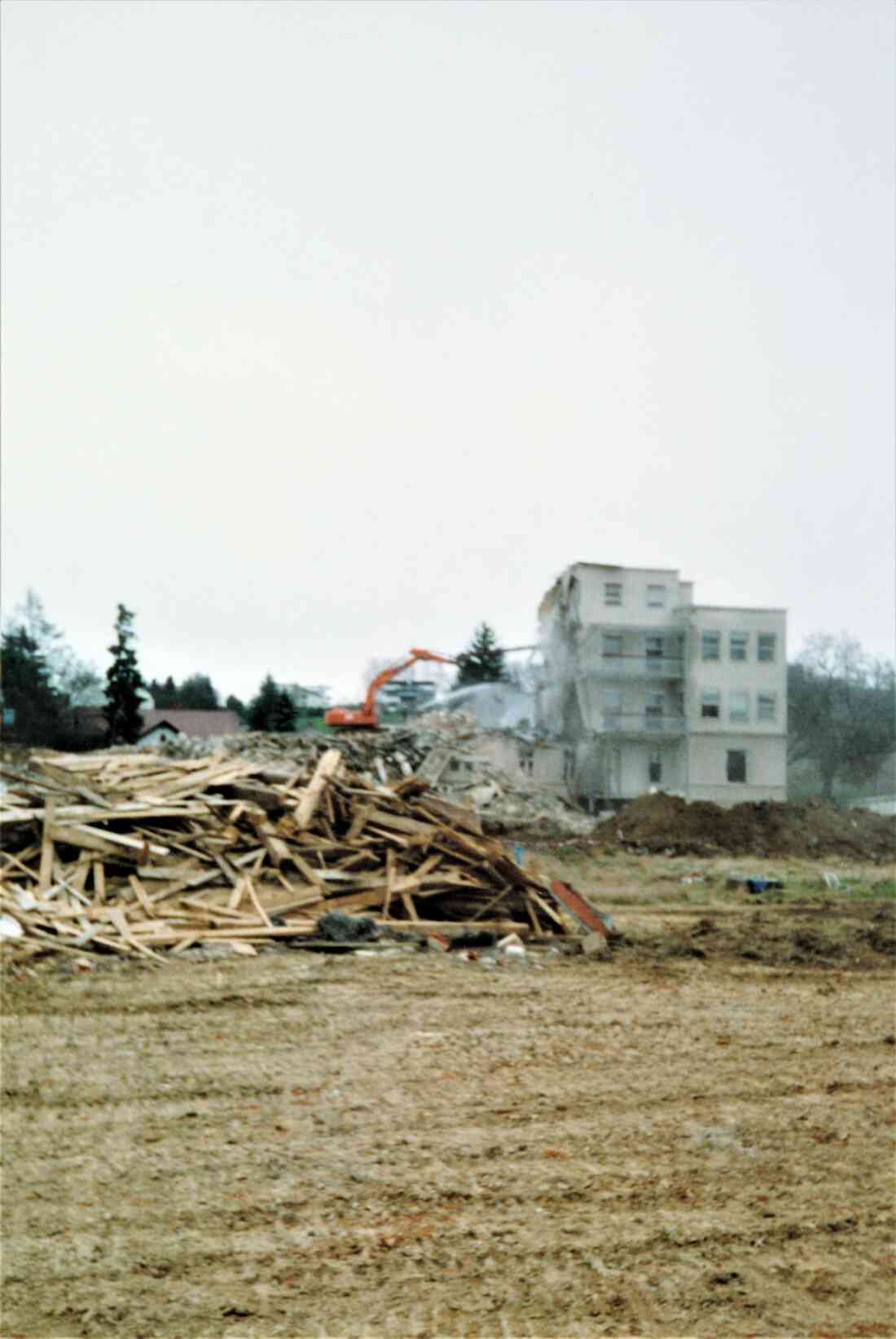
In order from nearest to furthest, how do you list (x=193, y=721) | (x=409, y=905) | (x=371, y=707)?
(x=409, y=905)
(x=371, y=707)
(x=193, y=721)

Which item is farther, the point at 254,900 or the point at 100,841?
the point at 100,841

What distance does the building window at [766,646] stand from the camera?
39.6 m

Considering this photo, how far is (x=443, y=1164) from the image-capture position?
4449mm

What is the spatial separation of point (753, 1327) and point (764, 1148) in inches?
64.7

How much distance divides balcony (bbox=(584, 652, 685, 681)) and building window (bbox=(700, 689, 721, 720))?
1.70 m

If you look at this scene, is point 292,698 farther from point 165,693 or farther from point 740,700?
point 165,693

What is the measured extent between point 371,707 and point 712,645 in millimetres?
13112

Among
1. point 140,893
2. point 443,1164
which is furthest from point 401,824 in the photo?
point 443,1164

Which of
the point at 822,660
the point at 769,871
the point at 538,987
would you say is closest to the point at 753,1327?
the point at 538,987

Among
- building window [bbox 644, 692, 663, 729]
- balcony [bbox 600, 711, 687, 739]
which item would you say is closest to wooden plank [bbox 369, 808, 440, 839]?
balcony [bbox 600, 711, 687, 739]

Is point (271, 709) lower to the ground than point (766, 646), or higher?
lower

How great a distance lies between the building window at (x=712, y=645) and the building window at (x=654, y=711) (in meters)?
2.71

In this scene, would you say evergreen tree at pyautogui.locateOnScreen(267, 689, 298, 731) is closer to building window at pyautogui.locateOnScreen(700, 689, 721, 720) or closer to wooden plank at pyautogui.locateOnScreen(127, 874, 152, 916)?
building window at pyautogui.locateOnScreen(700, 689, 721, 720)

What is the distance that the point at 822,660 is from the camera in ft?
93.5
